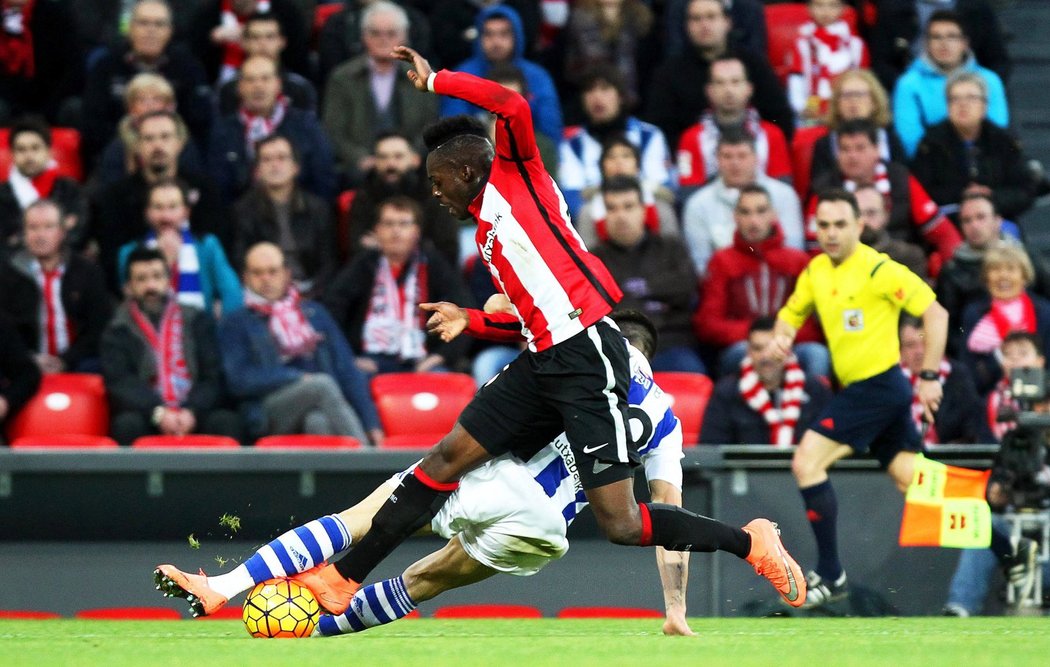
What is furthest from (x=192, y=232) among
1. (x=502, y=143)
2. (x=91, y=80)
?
(x=502, y=143)

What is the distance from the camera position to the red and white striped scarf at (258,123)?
1152 centimetres

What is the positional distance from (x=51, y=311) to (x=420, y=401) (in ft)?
Answer: 7.62

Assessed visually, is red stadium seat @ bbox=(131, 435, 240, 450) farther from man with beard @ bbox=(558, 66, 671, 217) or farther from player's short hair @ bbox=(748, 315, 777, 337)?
man with beard @ bbox=(558, 66, 671, 217)

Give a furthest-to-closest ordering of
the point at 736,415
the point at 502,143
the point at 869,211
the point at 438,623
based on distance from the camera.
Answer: the point at 869,211 < the point at 736,415 < the point at 438,623 < the point at 502,143

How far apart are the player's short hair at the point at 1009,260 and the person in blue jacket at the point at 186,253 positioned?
4.45m

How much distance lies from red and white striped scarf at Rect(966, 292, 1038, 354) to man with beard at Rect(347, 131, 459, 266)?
10.3 ft

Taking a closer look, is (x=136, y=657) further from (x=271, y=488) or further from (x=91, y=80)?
(x=91, y=80)

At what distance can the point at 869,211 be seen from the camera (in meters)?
10.7

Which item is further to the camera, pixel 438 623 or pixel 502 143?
pixel 438 623

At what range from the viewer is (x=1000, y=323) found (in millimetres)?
10352

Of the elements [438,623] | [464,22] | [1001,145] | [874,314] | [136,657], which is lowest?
[438,623]

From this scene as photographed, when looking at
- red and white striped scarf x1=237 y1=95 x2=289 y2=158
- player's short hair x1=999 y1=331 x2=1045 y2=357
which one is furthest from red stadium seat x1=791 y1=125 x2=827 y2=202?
red and white striped scarf x1=237 y1=95 x2=289 y2=158

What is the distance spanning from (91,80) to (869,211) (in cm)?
526

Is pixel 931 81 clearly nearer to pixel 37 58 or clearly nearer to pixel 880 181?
pixel 880 181
